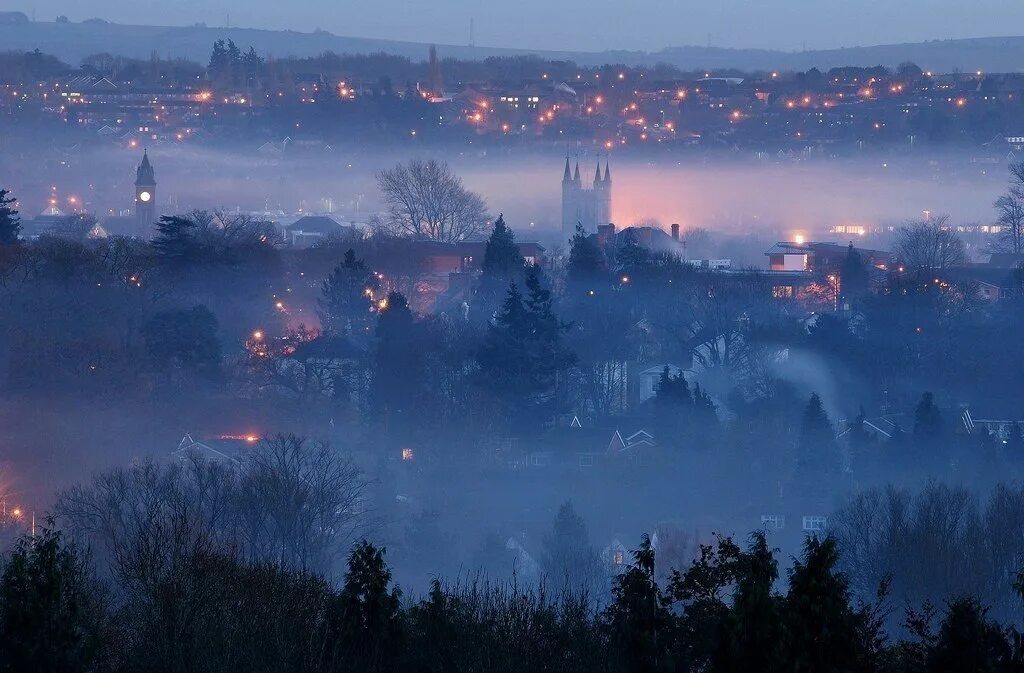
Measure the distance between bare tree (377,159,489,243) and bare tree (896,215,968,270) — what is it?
10631 mm

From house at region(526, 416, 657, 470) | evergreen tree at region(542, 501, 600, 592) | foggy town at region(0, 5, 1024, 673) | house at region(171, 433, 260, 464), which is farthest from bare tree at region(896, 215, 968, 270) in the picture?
evergreen tree at region(542, 501, 600, 592)

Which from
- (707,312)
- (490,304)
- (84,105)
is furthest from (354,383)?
(84,105)

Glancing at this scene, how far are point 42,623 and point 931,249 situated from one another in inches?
1245

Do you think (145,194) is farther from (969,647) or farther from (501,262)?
(969,647)

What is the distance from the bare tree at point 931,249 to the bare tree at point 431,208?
10.6 metres

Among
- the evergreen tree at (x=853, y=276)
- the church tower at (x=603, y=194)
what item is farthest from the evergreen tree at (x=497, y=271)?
the church tower at (x=603, y=194)

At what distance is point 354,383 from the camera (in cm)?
2228

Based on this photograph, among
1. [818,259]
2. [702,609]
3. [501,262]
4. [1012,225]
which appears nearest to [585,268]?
[501,262]

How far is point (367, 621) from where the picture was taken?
7.64m

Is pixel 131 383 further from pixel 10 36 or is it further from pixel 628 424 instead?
pixel 10 36

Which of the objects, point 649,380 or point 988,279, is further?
point 988,279

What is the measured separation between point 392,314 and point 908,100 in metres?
39.4

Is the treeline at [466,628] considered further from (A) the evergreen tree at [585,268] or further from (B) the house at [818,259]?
(B) the house at [818,259]

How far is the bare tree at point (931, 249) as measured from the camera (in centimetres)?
3397
